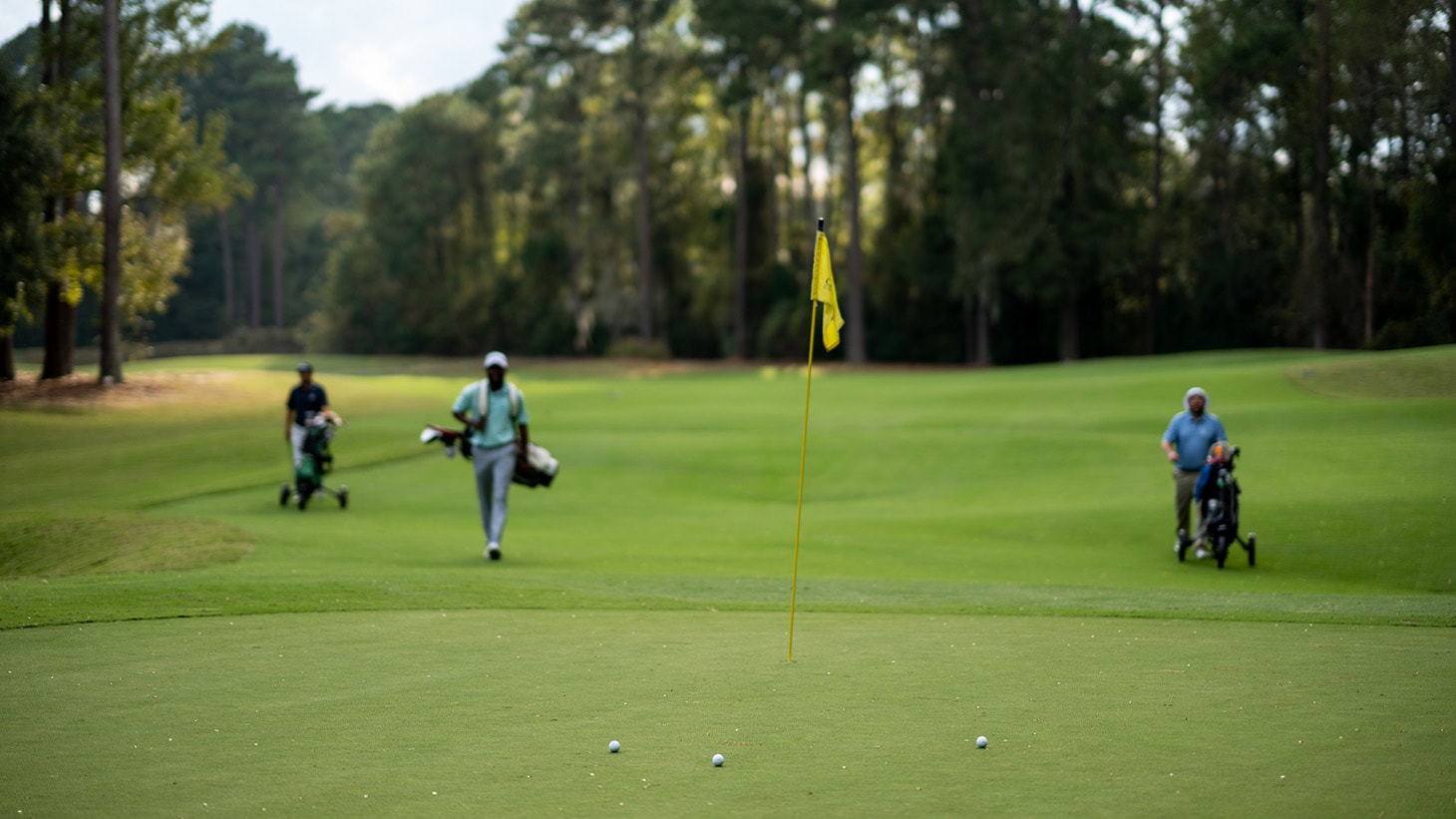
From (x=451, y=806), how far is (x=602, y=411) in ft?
107

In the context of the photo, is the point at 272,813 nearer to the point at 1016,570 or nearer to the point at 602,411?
the point at 1016,570

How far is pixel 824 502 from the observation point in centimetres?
2508

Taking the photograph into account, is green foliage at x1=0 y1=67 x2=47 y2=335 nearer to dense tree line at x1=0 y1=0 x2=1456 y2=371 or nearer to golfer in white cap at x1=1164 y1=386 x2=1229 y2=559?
dense tree line at x1=0 y1=0 x2=1456 y2=371

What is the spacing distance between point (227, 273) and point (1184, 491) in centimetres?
9420

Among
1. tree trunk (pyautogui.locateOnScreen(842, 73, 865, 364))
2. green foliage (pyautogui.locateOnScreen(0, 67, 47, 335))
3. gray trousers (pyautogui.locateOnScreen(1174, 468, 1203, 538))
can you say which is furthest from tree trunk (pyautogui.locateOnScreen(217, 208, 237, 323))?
gray trousers (pyautogui.locateOnScreen(1174, 468, 1203, 538))

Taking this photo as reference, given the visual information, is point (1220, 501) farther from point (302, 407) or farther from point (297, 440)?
point (297, 440)

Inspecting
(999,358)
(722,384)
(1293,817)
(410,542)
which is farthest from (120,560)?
(999,358)

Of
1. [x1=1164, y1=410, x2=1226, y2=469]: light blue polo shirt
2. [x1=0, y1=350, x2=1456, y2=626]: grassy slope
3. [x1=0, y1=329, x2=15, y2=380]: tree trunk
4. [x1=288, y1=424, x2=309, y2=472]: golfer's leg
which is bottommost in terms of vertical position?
[x1=0, y1=350, x2=1456, y2=626]: grassy slope

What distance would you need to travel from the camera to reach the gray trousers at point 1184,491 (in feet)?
58.7

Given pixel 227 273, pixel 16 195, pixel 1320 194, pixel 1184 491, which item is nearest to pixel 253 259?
pixel 227 273

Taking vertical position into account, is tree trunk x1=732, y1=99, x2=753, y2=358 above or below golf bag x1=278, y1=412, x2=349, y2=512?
above

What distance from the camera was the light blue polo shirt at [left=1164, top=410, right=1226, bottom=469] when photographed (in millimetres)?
17562

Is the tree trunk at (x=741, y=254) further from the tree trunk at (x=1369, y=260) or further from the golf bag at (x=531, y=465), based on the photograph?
the golf bag at (x=531, y=465)

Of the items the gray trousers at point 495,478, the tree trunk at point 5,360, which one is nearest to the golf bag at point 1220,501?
the gray trousers at point 495,478
